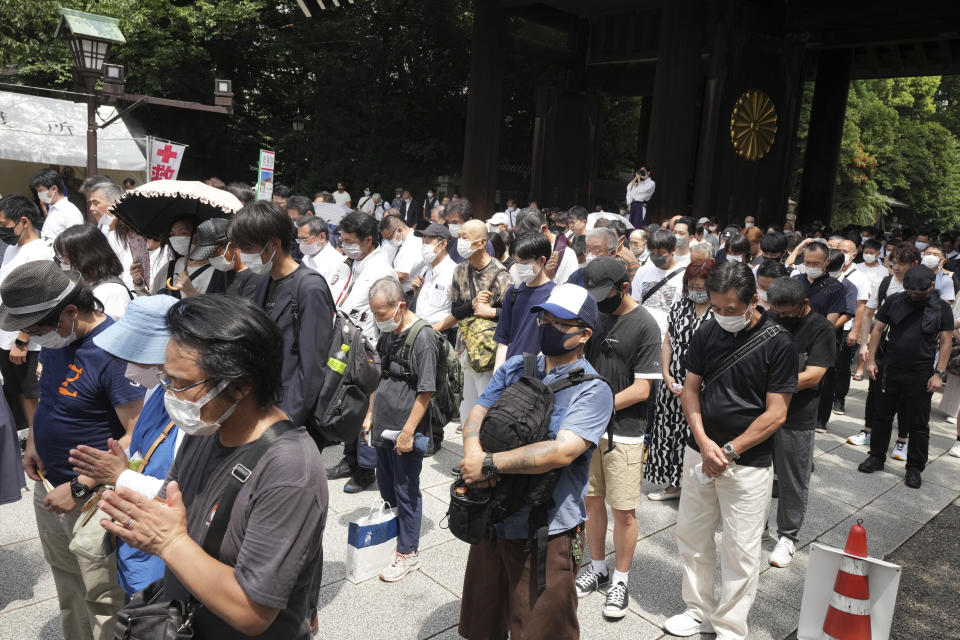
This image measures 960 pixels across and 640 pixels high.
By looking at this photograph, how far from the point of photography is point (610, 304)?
4129 millimetres

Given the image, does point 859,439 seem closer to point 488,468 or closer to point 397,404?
point 397,404

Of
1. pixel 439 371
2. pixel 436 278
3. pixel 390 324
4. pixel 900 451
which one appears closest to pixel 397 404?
pixel 439 371

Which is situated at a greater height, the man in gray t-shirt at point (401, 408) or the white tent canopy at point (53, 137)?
the white tent canopy at point (53, 137)

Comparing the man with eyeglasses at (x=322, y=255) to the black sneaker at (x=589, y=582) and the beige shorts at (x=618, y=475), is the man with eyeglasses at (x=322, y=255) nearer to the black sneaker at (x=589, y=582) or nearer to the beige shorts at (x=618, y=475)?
the beige shorts at (x=618, y=475)

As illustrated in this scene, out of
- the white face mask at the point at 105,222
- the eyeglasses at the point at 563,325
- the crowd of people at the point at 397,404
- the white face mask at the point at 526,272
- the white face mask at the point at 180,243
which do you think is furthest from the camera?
the white face mask at the point at 105,222

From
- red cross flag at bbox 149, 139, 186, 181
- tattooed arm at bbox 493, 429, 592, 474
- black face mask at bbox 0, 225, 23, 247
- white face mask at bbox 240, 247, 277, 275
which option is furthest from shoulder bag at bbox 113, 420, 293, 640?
red cross flag at bbox 149, 139, 186, 181

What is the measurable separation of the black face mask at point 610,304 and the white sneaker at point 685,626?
1789mm

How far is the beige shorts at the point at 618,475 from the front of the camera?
4.00m

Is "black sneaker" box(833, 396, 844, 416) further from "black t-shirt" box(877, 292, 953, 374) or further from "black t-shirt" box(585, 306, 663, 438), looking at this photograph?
"black t-shirt" box(585, 306, 663, 438)

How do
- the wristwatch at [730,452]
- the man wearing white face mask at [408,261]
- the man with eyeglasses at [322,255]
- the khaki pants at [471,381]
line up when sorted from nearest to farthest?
the wristwatch at [730,452] < the khaki pants at [471,381] < the man with eyeglasses at [322,255] < the man wearing white face mask at [408,261]

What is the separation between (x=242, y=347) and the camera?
1.93 m

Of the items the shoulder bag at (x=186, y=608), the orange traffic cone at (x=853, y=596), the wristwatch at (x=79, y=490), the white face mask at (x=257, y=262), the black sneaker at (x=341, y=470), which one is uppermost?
the white face mask at (x=257, y=262)

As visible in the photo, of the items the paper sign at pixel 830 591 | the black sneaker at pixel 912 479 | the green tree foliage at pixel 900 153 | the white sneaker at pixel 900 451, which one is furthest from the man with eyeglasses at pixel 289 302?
the green tree foliage at pixel 900 153

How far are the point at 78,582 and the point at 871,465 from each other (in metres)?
→ 6.60
